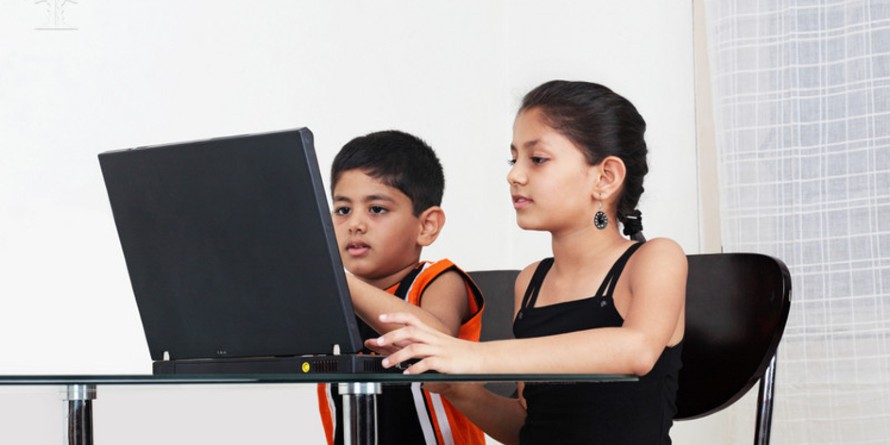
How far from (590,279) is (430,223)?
0.38 meters

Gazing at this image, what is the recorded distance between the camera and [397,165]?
1799mm

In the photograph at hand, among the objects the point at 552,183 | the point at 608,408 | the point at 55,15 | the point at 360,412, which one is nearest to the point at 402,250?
the point at 552,183

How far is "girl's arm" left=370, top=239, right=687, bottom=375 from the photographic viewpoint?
3.41ft

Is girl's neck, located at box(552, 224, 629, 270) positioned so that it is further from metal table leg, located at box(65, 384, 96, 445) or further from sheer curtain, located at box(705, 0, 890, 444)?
sheer curtain, located at box(705, 0, 890, 444)

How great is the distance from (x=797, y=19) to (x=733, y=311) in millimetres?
1218

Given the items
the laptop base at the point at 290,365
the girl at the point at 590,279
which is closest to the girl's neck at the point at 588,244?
the girl at the point at 590,279

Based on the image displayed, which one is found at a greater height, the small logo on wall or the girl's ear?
the small logo on wall

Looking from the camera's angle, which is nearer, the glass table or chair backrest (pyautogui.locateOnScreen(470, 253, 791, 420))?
the glass table

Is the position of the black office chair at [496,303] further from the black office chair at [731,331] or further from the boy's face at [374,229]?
the black office chair at [731,331]

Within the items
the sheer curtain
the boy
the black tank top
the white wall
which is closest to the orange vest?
the boy

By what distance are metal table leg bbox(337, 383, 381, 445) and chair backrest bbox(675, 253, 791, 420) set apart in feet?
2.20

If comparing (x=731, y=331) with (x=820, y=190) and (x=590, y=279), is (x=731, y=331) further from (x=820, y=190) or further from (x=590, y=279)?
(x=820, y=190)

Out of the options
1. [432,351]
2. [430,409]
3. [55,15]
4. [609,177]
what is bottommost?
[430,409]

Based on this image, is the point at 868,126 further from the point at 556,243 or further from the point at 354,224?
the point at 354,224
